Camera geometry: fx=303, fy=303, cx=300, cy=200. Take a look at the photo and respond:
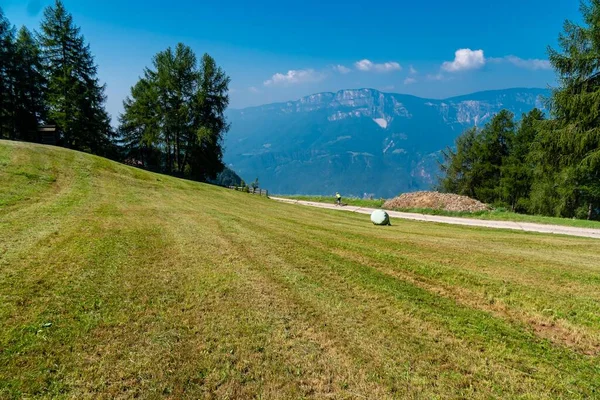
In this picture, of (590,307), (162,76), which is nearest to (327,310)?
(590,307)

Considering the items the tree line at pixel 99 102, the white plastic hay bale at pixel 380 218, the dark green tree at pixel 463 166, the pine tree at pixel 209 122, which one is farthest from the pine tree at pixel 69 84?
the dark green tree at pixel 463 166

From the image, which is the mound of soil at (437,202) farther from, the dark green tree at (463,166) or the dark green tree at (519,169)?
the dark green tree at (463,166)

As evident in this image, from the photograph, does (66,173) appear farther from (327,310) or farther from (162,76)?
(162,76)

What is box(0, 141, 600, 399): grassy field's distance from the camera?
398cm

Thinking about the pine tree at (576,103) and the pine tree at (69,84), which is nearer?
the pine tree at (576,103)

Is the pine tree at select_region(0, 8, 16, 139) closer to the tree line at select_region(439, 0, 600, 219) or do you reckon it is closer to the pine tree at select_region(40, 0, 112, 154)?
the pine tree at select_region(40, 0, 112, 154)

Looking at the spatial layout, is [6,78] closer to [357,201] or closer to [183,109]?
[183,109]

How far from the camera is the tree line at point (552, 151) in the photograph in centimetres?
2170

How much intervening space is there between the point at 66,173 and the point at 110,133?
1263 inches

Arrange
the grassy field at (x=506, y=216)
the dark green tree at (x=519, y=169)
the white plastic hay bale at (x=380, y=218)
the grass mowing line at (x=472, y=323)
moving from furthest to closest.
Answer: the dark green tree at (x=519, y=169)
the grassy field at (x=506, y=216)
the white plastic hay bale at (x=380, y=218)
the grass mowing line at (x=472, y=323)

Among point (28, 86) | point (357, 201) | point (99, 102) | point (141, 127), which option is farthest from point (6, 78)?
point (357, 201)

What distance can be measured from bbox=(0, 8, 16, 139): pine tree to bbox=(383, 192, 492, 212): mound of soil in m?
47.3

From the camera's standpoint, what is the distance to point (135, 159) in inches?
2085

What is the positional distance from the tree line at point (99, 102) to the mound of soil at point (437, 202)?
92.8ft
